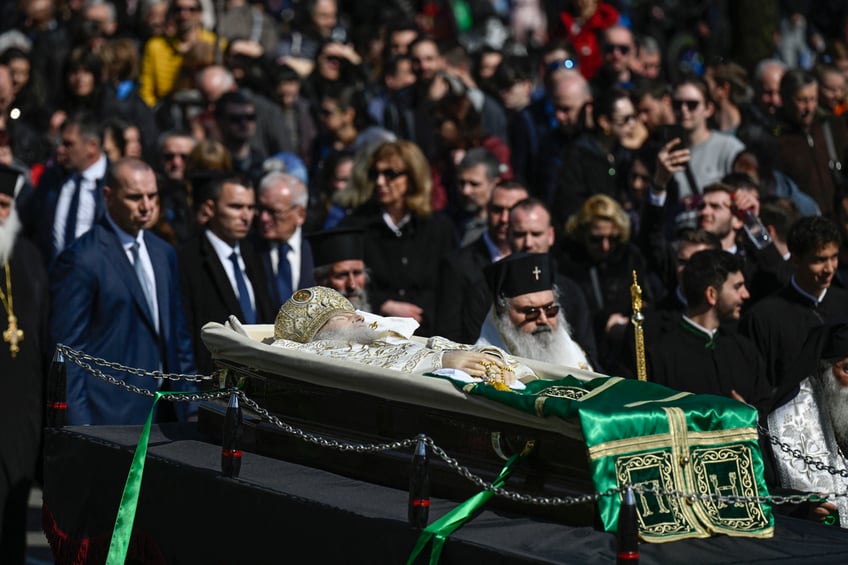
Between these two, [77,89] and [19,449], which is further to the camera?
[77,89]

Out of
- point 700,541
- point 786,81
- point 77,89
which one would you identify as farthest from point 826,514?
point 77,89

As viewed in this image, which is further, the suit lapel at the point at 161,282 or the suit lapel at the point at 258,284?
the suit lapel at the point at 258,284

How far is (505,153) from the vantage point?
12.1 metres

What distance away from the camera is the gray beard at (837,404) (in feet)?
22.9

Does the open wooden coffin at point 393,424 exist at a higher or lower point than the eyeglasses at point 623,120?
lower

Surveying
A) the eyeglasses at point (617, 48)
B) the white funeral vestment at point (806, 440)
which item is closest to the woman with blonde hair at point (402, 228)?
the white funeral vestment at point (806, 440)

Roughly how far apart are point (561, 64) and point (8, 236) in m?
5.34

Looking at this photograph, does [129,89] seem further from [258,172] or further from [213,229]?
[213,229]

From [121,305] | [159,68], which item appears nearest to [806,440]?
[121,305]

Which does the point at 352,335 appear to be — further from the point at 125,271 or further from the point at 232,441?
the point at 125,271

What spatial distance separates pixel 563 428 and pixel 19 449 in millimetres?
4307

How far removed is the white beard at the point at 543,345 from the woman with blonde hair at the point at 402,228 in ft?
6.79

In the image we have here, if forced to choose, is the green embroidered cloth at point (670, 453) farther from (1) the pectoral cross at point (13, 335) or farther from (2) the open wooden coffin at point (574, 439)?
(1) the pectoral cross at point (13, 335)

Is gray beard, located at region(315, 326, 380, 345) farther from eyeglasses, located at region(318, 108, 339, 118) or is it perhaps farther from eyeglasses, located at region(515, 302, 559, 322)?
eyeglasses, located at region(318, 108, 339, 118)
